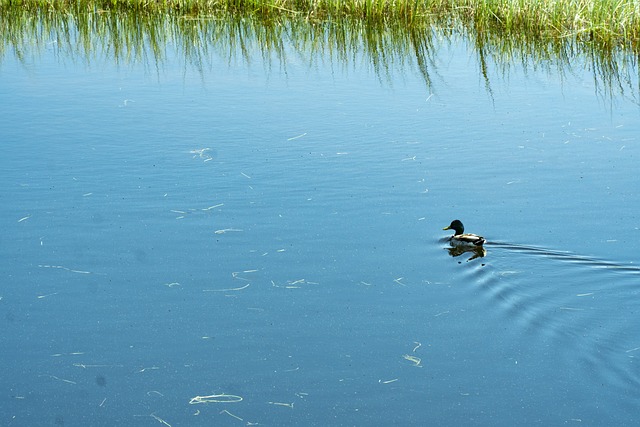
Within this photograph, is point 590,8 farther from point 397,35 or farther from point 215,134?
point 215,134

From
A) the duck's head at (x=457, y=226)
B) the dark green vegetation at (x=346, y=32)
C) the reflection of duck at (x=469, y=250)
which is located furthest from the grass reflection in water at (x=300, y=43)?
the reflection of duck at (x=469, y=250)

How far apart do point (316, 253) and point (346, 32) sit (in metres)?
8.75

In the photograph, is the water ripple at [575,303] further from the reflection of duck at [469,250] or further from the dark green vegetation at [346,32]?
the dark green vegetation at [346,32]

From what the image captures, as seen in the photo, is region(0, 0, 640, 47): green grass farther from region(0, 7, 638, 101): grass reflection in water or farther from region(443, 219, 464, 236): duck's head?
region(443, 219, 464, 236): duck's head

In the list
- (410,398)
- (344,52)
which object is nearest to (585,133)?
(344,52)

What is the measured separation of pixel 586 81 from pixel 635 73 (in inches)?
30.1

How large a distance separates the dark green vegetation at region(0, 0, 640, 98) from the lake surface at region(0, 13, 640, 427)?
4.30ft

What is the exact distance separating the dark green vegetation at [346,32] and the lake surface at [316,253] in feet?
4.30

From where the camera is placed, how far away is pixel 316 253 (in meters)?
8.30

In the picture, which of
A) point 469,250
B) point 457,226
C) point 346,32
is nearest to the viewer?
point 469,250

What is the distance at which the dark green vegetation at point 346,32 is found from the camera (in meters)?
14.8

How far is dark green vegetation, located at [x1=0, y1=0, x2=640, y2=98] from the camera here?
48.6ft

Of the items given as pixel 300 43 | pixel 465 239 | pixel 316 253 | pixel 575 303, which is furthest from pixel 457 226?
pixel 300 43

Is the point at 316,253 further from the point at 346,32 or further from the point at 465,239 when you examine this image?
the point at 346,32
